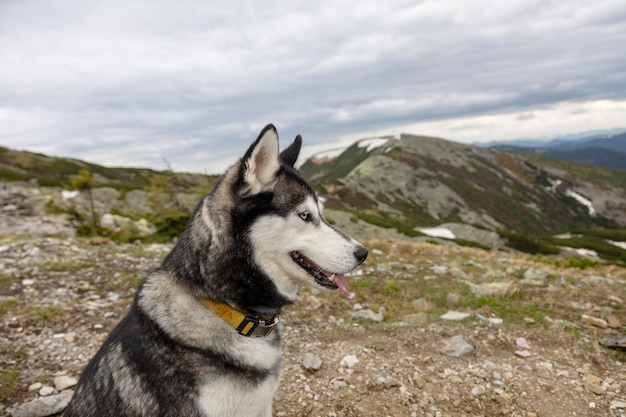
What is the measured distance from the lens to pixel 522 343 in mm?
7945

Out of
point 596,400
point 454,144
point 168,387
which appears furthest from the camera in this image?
point 454,144

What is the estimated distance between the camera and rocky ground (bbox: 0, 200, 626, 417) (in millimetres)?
6328

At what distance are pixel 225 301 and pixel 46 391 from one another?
16.1 feet

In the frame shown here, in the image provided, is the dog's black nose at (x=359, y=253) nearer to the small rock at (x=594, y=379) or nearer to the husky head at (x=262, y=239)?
the husky head at (x=262, y=239)

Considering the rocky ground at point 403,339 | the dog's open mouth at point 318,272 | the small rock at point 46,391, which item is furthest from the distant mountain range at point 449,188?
the dog's open mouth at point 318,272

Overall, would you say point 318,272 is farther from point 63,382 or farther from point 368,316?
point 368,316

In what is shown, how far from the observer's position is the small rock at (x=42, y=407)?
588 cm

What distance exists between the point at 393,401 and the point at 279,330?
2904 mm

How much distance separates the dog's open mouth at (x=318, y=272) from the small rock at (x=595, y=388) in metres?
5.24

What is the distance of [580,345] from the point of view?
25.6ft

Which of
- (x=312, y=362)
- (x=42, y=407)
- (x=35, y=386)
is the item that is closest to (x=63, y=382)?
(x=35, y=386)

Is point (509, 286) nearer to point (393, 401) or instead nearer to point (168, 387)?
point (393, 401)

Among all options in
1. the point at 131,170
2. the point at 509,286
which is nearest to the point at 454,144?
the point at 131,170

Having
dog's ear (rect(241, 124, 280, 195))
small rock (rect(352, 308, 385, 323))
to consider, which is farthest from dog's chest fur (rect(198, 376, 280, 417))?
small rock (rect(352, 308, 385, 323))
